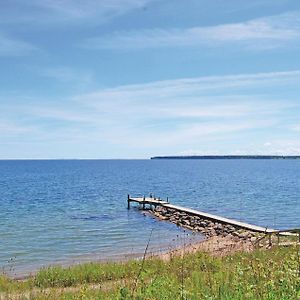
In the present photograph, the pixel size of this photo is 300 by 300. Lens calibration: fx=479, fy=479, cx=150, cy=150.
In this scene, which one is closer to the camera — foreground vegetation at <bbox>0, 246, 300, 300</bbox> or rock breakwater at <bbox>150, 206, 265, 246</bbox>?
foreground vegetation at <bbox>0, 246, 300, 300</bbox>

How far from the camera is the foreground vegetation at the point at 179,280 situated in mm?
6820

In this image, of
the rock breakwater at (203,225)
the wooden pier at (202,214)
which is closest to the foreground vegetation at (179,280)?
the rock breakwater at (203,225)

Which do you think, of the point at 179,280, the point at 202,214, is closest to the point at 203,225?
the point at 202,214

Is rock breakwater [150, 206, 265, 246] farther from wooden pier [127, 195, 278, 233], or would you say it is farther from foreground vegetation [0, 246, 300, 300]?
foreground vegetation [0, 246, 300, 300]

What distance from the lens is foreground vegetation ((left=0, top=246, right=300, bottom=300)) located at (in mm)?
6820

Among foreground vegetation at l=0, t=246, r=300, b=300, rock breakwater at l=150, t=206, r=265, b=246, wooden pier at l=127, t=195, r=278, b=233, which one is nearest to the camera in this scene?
foreground vegetation at l=0, t=246, r=300, b=300

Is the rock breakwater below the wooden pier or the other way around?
below

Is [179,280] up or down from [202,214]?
up

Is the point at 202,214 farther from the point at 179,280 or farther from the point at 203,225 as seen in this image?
the point at 179,280

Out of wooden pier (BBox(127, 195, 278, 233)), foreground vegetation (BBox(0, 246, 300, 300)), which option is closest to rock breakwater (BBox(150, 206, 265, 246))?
wooden pier (BBox(127, 195, 278, 233))

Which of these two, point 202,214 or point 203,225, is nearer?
point 203,225

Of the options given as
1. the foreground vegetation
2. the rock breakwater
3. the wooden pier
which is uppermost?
the foreground vegetation

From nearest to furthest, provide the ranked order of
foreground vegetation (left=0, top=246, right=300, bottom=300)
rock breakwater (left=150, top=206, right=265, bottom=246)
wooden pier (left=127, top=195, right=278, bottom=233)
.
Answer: foreground vegetation (left=0, top=246, right=300, bottom=300) → rock breakwater (left=150, top=206, right=265, bottom=246) → wooden pier (left=127, top=195, right=278, bottom=233)

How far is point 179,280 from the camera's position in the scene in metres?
11.8
